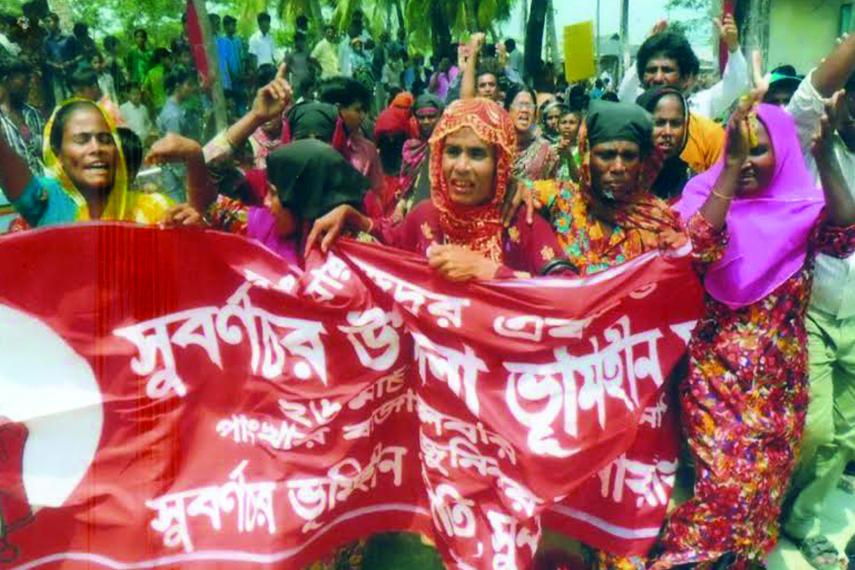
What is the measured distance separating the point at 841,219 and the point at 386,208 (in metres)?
3.41

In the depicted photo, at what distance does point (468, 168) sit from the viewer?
297cm

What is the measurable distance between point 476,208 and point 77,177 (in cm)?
146

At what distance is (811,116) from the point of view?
358 cm

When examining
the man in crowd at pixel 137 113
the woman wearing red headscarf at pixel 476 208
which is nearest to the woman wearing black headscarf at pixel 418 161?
the woman wearing red headscarf at pixel 476 208

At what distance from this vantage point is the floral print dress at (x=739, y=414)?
300 centimetres

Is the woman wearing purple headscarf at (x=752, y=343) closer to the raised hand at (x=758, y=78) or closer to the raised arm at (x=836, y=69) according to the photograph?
the raised hand at (x=758, y=78)

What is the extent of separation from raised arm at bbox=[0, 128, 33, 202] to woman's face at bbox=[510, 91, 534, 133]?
126 inches

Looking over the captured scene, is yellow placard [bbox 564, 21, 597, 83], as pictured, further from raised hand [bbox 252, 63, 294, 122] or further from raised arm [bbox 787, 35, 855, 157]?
raised hand [bbox 252, 63, 294, 122]

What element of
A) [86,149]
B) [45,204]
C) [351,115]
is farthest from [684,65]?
[45,204]

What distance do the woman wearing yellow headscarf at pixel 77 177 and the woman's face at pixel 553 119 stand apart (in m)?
3.84

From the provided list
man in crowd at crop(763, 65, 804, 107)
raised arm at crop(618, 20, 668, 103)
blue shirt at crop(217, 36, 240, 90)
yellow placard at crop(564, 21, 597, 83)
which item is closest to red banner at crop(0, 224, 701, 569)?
man in crowd at crop(763, 65, 804, 107)

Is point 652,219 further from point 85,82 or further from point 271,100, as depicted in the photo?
point 85,82

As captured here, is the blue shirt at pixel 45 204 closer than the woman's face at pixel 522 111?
Yes

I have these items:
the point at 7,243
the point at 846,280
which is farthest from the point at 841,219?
the point at 7,243
